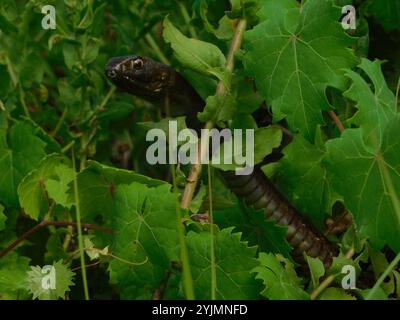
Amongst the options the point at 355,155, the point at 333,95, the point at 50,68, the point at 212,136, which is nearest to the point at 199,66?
the point at 212,136

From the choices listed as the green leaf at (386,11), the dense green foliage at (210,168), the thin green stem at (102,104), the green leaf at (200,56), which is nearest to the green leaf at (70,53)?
the dense green foliage at (210,168)

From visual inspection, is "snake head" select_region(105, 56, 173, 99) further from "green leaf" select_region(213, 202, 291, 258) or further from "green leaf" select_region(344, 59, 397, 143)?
"green leaf" select_region(344, 59, 397, 143)

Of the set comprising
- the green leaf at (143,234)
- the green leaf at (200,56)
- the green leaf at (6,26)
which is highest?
the green leaf at (6,26)

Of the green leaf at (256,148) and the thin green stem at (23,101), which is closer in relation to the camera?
the green leaf at (256,148)

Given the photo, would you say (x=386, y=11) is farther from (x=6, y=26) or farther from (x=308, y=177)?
(x=6, y=26)

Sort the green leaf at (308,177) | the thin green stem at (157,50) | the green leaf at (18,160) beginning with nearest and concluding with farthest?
the green leaf at (308,177) → the green leaf at (18,160) → the thin green stem at (157,50)

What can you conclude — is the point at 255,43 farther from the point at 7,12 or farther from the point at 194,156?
the point at 7,12

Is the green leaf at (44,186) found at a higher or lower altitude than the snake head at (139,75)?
lower

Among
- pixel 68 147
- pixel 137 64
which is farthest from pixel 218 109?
pixel 68 147

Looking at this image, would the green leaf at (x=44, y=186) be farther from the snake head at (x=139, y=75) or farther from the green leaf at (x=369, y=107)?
the green leaf at (x=369, y=107)
